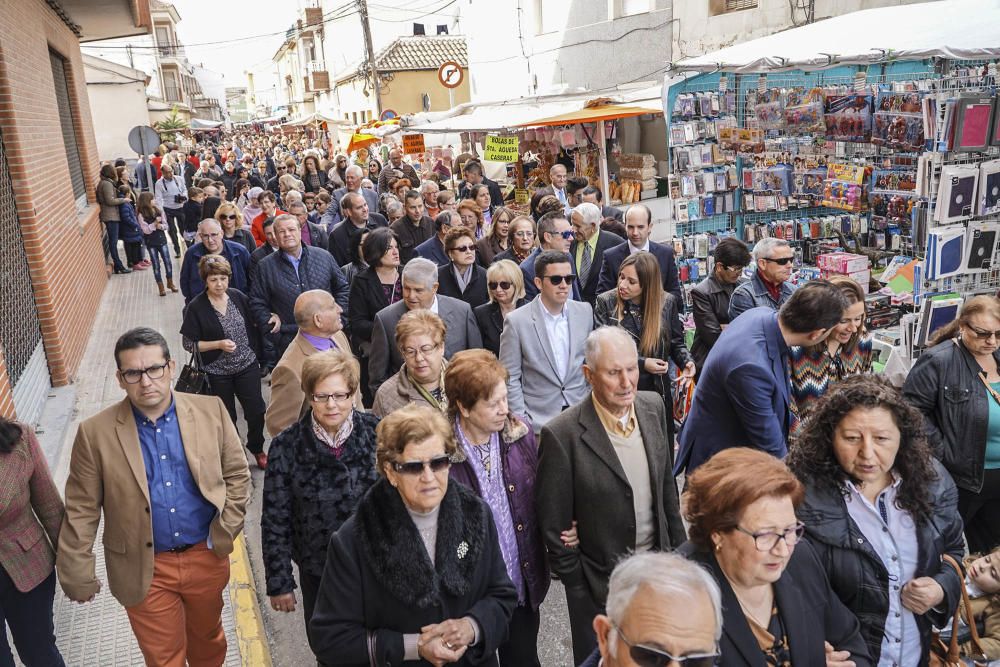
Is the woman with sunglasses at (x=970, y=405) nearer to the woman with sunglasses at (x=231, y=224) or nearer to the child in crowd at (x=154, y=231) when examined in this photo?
the woman with sunglasses at (x=231, y=224)

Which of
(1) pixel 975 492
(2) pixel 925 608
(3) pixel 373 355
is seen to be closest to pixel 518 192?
(3) pixel 373 355

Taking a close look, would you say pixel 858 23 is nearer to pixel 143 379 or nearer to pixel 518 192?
pixel 143 379

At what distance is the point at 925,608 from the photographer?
10.1ft

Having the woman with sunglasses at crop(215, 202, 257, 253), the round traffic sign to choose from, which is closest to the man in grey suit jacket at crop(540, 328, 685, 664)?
the woman with sunglasses at crop(215, 202, 257, 253)

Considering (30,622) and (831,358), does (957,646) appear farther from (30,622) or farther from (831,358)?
(30,622)

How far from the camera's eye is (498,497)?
3654mm

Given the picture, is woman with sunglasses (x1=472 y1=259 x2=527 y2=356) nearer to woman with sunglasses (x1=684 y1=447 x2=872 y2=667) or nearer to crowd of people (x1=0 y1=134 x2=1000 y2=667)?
crowd of people (x1=0 y1=134 x2=1000 y2=667)

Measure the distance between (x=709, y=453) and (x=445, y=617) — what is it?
215 centimetres

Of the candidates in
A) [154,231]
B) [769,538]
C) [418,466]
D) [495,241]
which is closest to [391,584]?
[418,466]

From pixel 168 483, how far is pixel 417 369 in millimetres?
1330

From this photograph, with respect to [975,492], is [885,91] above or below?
above

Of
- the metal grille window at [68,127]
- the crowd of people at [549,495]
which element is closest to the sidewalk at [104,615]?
the crowd of people at [549,495]

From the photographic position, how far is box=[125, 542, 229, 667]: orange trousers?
3.80 meters

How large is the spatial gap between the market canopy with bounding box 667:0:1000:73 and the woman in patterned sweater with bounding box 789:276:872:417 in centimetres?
317
